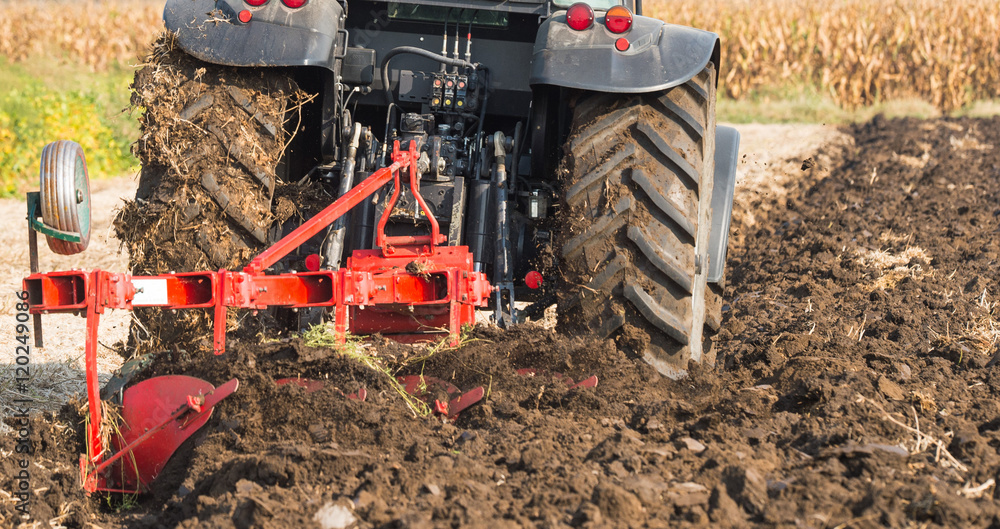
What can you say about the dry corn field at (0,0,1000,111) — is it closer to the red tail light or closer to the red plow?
the red tail light

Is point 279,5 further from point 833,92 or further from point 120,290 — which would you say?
point 833,92

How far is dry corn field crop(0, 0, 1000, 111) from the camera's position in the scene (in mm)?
18453

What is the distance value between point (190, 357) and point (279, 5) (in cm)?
155

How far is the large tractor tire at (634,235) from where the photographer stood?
3.81 m

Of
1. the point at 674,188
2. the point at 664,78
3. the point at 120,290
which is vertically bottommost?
the point at 120,290

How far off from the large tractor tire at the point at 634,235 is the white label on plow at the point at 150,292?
4.84 feet

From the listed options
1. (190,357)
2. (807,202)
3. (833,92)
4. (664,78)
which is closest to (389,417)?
(190,357)

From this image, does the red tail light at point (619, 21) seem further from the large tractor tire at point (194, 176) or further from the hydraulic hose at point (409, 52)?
the large tractor tire at point (194, 176)

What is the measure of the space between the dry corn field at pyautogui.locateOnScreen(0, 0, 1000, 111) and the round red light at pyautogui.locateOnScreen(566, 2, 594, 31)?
50.9ft

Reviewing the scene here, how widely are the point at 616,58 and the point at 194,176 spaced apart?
1773 millimetres

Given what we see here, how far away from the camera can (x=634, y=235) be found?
12.5 feet

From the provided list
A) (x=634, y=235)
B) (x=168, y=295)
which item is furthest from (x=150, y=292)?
(x=634, y=235)

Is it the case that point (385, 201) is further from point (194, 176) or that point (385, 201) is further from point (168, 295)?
point (168, 295)

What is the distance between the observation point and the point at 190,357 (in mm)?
3789
